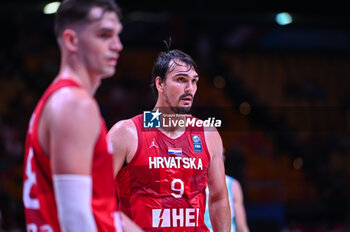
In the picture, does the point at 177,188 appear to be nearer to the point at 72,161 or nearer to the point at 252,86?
the point at 72,161

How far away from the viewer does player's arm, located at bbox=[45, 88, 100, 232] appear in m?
1.92

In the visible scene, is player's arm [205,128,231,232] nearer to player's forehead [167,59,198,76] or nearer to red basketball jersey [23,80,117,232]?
player's forehead [167,59,198,76]

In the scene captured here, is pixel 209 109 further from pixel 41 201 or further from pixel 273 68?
pixel 41 201

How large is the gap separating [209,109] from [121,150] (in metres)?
9.79

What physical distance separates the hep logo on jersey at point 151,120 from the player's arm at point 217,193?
42 centimetres

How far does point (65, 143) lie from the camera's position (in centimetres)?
192

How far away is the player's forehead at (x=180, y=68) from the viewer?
13.4 ft

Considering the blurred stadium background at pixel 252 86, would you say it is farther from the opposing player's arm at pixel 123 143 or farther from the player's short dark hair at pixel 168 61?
the opposing player's arm at pixel 123 143

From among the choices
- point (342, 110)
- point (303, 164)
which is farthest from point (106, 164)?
point (342, 110)

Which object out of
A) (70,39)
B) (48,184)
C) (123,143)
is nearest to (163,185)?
(123,143)

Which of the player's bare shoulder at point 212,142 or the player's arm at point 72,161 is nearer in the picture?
the player's arm at point 72,161

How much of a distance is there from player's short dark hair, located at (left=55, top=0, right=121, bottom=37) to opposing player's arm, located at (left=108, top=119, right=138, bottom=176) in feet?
5.45

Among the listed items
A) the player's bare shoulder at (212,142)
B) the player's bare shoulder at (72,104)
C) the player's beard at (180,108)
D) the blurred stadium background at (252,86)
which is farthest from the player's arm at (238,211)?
the player's bare shoulder at (72,104)

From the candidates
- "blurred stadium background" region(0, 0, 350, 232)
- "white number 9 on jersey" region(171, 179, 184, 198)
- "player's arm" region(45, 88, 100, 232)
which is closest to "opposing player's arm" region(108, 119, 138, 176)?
"white number 9 on jersey" region(171, 179, 184, 198)
